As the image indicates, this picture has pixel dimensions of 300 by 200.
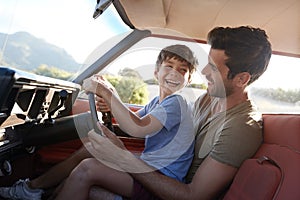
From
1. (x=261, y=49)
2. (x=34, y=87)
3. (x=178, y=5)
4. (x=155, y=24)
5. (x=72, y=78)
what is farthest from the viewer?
(x=72, y=78)

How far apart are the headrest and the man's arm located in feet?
0.75

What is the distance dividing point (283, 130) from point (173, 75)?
0.70 meters

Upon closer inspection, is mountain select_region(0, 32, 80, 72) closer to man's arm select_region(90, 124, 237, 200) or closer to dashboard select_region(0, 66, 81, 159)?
dashboard select_region(0, 66, 81, 159)

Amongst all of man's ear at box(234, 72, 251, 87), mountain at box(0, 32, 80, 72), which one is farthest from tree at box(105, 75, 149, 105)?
man's ear at box(234, 72, 251, 87)

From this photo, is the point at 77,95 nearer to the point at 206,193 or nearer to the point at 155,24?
the point at 155,24

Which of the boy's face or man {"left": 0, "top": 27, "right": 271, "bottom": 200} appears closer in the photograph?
man {"left": 0, "top": 27, "right": 271, "bottom": 200}

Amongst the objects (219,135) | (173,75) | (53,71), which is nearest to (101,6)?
(173,75)

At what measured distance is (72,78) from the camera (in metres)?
2.52

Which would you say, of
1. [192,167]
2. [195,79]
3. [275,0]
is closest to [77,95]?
[195,79]

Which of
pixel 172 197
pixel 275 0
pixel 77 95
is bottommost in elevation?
pixel 172 197

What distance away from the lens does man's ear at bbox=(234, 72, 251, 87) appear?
1753 mm

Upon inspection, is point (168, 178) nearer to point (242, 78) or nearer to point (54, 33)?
point (242, 78)

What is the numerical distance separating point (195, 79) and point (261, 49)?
0.50 metres

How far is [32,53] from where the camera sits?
2395 millimetres
